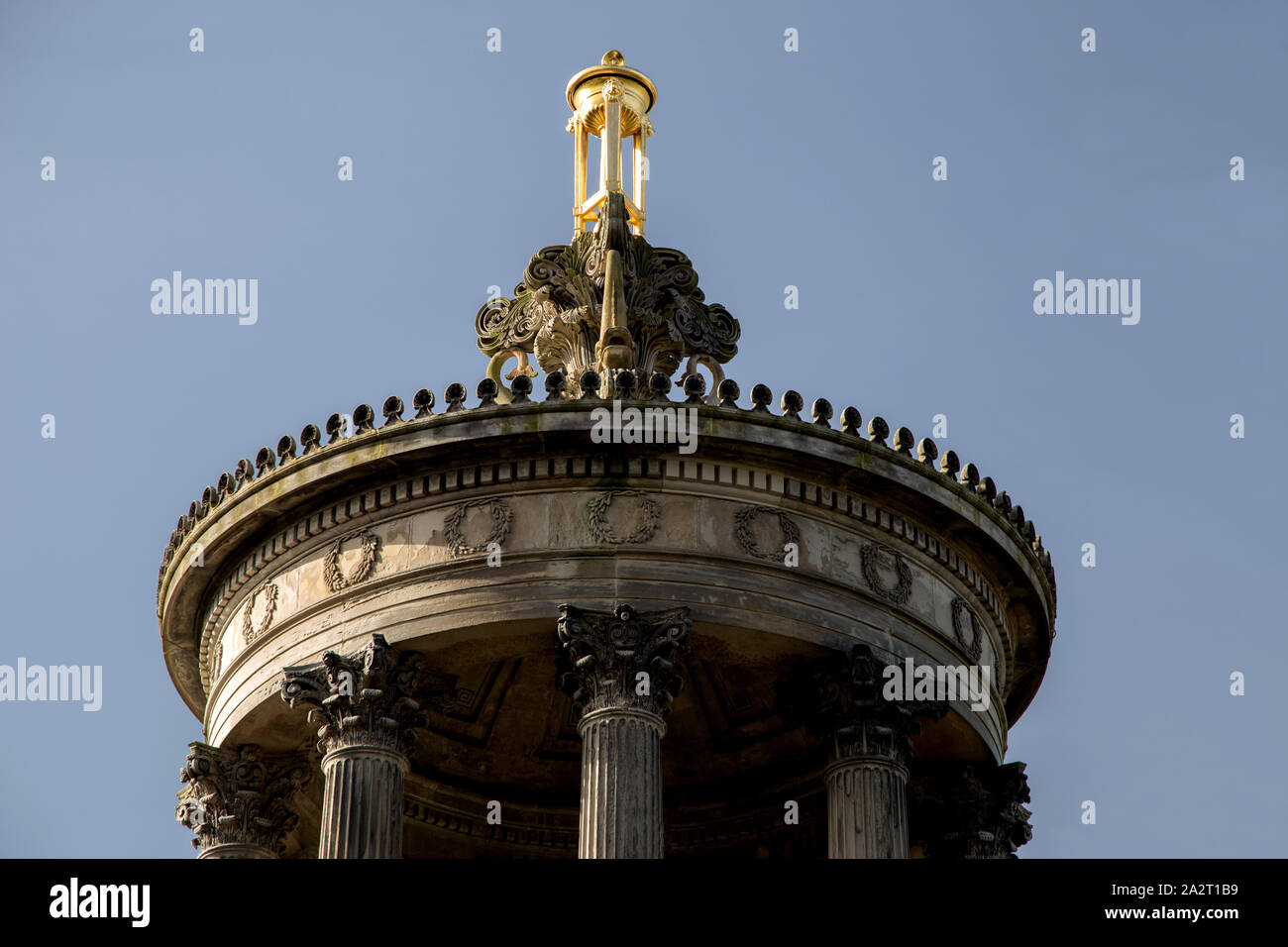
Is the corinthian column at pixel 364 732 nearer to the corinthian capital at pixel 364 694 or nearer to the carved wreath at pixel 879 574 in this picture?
the corinthian capital at pixel 364 694

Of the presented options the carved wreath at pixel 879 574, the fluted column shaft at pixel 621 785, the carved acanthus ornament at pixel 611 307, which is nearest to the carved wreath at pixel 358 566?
the fluted column shaft at pixel 621 785

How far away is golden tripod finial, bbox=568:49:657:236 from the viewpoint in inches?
2244

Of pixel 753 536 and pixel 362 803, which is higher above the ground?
pixel 753 536

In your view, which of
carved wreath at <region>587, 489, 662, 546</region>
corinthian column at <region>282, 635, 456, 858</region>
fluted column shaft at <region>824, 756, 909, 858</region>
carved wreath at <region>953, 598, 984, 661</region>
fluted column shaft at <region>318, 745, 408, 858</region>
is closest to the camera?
fluted column shaft at <region>318, 745, 408, 858</region>

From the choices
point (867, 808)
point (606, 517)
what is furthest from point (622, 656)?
point (867, 808)

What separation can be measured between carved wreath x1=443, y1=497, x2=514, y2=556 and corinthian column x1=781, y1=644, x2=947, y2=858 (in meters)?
5.23

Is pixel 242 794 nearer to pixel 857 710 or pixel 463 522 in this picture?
pixel 463 522

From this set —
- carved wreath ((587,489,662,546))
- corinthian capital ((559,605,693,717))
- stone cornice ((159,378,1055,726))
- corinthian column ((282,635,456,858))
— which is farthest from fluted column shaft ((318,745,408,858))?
carved wreath ((587,489,662,546))

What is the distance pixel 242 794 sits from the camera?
163ft

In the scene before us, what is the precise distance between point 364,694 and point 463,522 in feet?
10.1

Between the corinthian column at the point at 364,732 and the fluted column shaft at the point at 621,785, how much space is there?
9.60 ft

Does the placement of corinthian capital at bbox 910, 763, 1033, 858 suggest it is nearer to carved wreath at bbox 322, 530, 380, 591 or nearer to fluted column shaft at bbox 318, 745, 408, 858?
fluted column shaft at bbox 318, 745, 408, 858

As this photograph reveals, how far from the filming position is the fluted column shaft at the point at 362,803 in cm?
4556
